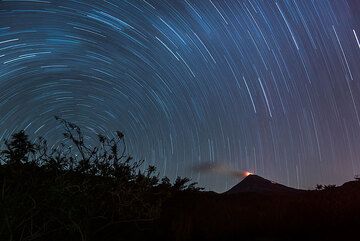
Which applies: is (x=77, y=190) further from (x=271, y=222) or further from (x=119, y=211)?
(x=271, y=222)

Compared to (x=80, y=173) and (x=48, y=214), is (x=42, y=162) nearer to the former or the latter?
(x=80, y=173)

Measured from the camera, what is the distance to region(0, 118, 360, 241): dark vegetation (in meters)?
8.52

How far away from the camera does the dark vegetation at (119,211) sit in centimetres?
852

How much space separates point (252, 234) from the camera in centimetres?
1538

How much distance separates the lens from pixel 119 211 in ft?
34.2

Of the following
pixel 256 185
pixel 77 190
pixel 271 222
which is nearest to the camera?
pixel 77 190

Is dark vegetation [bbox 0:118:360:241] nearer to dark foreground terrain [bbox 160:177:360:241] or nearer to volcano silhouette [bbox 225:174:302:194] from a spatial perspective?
dark foreground terrain [bbox 160:177:360:241]

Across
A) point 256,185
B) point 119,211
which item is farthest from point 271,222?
point 256,185

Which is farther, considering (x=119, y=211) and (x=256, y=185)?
(x=256, y=185)

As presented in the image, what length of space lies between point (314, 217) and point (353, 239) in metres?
3.12

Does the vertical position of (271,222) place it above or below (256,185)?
below

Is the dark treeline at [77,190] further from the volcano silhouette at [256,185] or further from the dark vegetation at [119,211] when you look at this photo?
the volcano silhouette at [256,185]

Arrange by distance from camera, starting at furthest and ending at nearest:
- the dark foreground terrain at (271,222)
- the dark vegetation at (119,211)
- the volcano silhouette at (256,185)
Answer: the volcano silhouette at (256,185) → the dark foreground terrain at (271,222) → the dark vegetation at (119,211)

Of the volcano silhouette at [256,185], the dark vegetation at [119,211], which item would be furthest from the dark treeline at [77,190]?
the volcano silhouette at [256,185]
